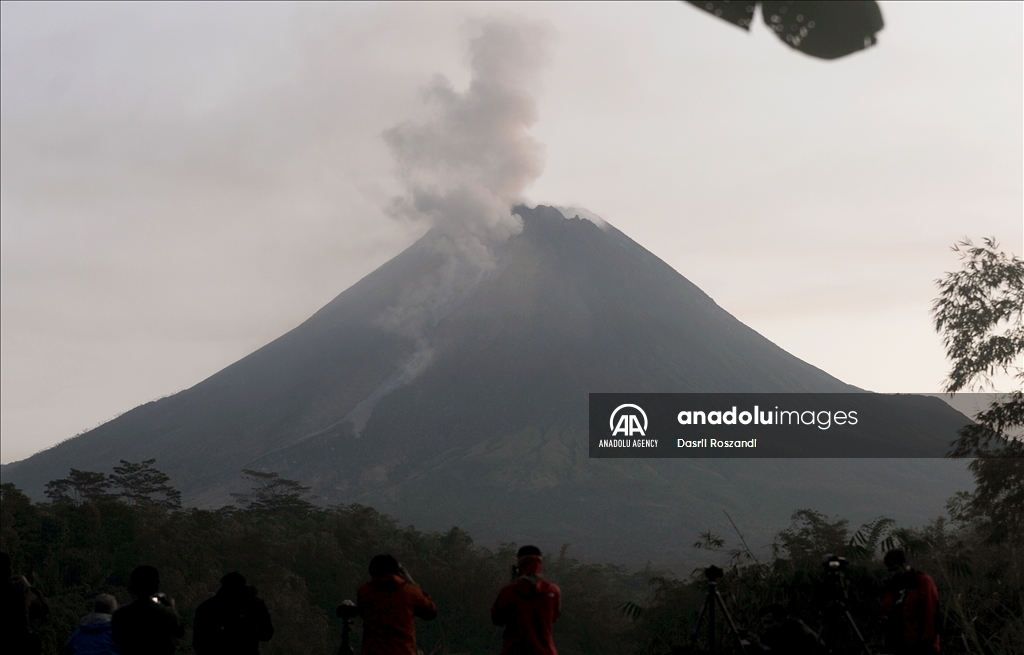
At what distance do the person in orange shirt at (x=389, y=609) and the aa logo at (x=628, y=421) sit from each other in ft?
364

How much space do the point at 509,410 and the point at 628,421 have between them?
23.0 m

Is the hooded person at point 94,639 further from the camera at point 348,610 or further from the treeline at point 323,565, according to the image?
the treeline at point 323,565

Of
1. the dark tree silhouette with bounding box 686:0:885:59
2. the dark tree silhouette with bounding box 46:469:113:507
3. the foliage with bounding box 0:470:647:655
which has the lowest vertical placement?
the foliage with bounding box 0:470:647:655

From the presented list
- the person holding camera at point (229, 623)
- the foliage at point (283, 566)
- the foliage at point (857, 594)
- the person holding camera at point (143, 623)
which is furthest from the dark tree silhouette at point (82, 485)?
the person holding camera at point (143, 623)

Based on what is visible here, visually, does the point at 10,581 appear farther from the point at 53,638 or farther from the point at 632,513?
the point at 632,513

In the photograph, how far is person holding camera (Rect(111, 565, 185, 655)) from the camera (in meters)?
5.54

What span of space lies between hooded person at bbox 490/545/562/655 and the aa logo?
111 meters

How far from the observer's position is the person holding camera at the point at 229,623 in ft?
19.2

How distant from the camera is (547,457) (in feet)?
434

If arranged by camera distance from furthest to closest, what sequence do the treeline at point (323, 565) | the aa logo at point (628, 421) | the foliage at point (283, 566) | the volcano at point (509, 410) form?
the aa logo at point (628, 421) → the volcano at point (509, 410) → the foliage at point (283, 566) → the treeline at point (323, 565)

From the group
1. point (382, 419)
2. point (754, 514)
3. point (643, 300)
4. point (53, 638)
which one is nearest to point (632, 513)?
point (754, 514)

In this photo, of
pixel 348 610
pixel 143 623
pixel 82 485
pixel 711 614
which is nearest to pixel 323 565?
pixel 82 485

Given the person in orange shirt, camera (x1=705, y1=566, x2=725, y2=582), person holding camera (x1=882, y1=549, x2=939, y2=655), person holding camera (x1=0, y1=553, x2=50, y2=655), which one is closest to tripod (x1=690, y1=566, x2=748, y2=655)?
camera (x1=705, y1=566, x2=725, y2=582)

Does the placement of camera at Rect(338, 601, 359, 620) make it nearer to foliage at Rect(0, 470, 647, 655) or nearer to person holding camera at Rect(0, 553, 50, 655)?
person holding camera at Rect(0, 553, 50, 655)
